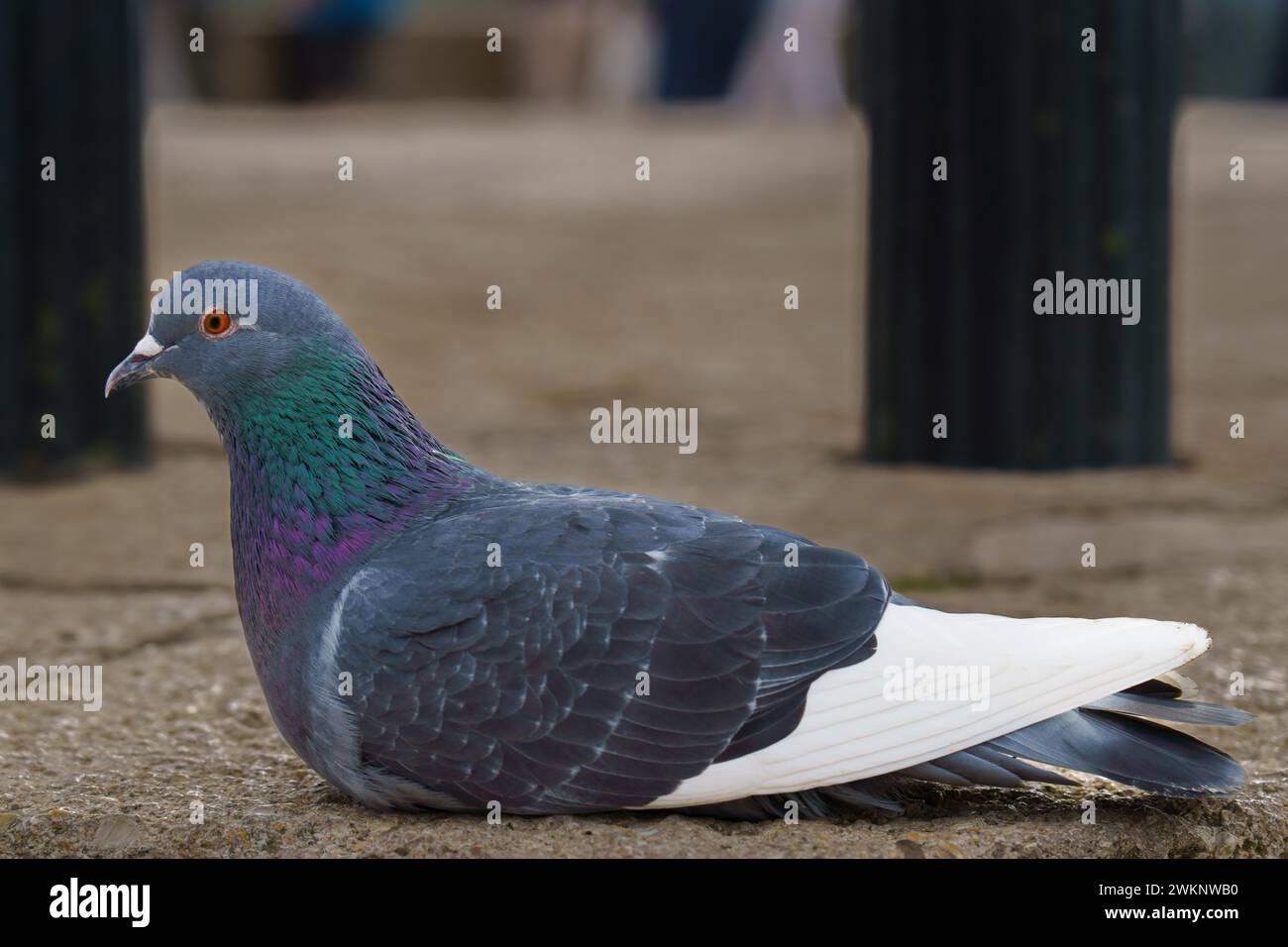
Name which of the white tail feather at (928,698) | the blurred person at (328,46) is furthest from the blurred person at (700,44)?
the white tail feather at (928,698)

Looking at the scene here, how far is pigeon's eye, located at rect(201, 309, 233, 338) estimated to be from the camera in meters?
3.29

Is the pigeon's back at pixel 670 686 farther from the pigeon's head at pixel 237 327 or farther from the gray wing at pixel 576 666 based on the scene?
the pigeon's head at pixel 237 327

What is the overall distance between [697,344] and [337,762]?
623cm

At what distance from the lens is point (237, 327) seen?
3.29 metres

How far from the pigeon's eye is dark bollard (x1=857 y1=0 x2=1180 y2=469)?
11.7ft

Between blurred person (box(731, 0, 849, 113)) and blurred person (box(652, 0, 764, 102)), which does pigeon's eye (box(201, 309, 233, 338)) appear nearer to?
blurred person (box(731, 0, 849, 113))

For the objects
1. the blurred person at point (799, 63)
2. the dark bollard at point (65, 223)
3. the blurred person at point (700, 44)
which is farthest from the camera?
the blurred person at point (700, 44)

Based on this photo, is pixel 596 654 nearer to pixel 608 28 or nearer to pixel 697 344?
pixel 697 344

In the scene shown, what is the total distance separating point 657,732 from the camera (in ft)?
10.1

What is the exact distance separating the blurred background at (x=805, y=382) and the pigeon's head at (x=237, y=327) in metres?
0.84

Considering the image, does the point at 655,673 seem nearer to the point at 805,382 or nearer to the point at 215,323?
the point at 215,323

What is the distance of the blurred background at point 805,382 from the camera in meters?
4.18

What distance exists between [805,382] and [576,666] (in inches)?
220

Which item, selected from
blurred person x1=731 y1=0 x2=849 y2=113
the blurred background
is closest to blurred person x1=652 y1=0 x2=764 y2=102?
blurred person x1=731 y1=0 x2=849 y2=113
